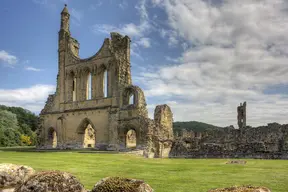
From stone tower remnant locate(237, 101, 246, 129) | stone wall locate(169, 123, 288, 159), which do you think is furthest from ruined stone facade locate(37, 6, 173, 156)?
stone tower remnant locate(237, 101, 246, 129)

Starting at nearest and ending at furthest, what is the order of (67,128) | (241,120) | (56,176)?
(56,176) → (67,128) → (241,120)

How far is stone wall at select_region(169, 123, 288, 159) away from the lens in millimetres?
21344

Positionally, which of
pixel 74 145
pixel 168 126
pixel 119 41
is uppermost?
pixel 119 41

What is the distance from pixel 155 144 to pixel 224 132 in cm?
836

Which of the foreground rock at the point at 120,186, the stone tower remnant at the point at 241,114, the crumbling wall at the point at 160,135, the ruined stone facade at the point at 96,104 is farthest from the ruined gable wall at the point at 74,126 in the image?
the foreground rock at the point at 120,186

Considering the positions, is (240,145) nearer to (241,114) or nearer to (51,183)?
(241,114)

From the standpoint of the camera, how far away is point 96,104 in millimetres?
30391

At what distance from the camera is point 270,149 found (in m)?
21.6

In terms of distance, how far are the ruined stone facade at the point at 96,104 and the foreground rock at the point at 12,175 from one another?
1865 centimetres

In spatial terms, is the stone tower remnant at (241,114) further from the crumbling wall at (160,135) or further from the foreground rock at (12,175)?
the foreground rock at (12,175)

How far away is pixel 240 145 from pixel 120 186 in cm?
1959

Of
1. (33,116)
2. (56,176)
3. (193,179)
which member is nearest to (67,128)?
(193,179)

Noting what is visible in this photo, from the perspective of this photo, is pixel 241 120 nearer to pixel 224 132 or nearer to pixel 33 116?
pixel 224 132

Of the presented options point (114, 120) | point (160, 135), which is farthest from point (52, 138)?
point (160, 135)
